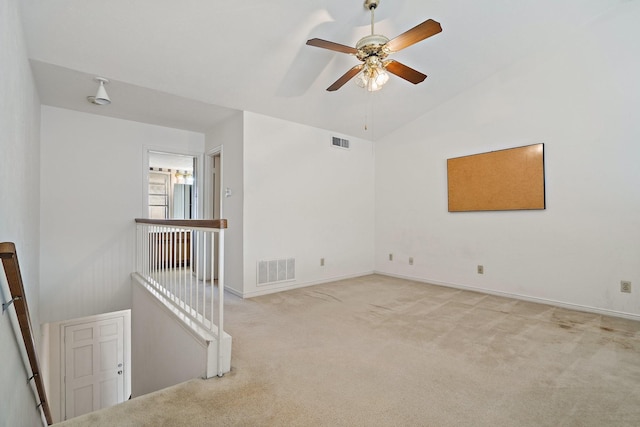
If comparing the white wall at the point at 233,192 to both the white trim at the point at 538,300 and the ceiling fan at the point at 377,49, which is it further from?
the white trim at the point at 538,300

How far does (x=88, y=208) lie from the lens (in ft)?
13.5

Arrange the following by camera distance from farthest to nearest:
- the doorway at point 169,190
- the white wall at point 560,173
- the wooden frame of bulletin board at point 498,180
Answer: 1. the doorway at point 169,190
2. the wooden frame of bulletin board at point 498,180
3. the white wall at point 560,173

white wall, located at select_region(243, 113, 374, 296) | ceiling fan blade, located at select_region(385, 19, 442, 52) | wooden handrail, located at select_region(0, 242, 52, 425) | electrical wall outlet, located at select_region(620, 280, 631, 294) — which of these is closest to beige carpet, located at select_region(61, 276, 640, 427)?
electrical wall outlet, located at select_region(620, 280, 631, 294)

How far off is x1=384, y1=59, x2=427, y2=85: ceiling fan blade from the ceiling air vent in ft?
7.04

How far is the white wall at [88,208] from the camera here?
3.86 m

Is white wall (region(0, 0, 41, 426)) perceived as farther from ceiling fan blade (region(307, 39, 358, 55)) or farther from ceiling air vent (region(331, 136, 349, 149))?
ceiling air vent (region(331, 136, 349, 149))

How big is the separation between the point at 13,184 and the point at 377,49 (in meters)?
2.93

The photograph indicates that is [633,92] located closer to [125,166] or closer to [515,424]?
[515,424]

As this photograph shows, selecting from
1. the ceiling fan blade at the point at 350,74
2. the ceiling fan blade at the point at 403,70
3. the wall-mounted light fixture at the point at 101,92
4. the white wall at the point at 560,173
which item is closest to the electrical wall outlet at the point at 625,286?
the white wall at the point at 560,173

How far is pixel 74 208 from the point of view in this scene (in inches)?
158

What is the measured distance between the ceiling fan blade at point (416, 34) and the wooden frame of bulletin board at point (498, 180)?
7.86 feet

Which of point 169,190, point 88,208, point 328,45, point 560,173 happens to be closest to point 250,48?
point 328,45

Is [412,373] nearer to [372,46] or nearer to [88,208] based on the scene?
[372,46]

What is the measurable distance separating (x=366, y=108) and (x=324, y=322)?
3172 mm
